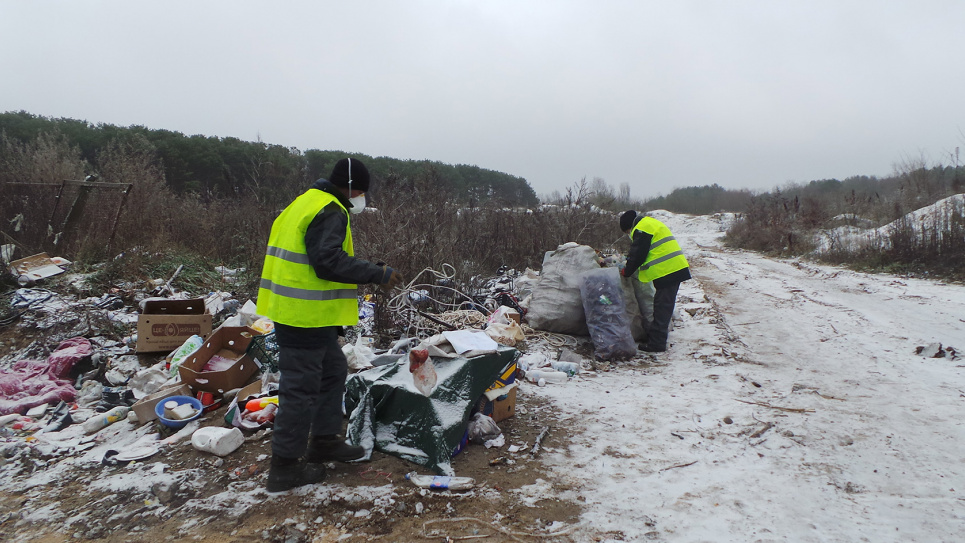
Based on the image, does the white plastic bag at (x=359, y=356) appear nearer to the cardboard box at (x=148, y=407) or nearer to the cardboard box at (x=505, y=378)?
the cardboard box at (x=505, y=378)

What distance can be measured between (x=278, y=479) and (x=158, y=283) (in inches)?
185

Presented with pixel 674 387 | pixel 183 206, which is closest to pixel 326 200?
pixel 674 387

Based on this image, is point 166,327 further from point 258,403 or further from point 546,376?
point 546,376

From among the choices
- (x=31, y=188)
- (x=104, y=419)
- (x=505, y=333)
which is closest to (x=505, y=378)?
(x=505, y=333)

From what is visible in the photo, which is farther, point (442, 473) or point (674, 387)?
point (674, 387)

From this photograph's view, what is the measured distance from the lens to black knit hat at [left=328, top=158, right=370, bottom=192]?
2.61 metres

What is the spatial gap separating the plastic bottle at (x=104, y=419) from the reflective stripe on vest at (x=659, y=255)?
4.75 meters

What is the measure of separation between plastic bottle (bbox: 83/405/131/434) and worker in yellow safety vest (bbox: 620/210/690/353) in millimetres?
4580

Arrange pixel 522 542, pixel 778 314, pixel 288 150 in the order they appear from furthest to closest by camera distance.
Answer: pixel 288 150 → pixel 778 314 → pixel 522 542

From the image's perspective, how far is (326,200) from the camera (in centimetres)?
242


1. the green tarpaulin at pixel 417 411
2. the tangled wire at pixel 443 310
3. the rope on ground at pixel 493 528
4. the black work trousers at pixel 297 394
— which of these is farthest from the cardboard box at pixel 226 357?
the rope on ground at pixel 493 528

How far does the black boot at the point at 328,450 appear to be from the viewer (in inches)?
103

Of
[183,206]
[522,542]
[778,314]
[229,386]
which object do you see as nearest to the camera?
[522,542]

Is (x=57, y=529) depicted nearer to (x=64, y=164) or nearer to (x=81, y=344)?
(x=81, y=344)
